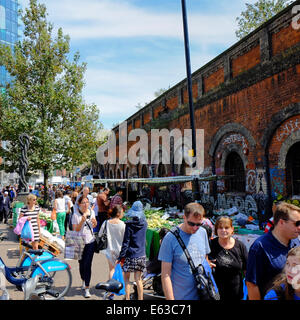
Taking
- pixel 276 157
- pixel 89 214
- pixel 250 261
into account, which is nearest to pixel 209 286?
pixel 250 261

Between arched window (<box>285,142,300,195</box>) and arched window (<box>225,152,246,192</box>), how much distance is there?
2460mm

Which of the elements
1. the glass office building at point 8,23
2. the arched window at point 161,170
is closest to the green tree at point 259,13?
the arched window at point 161,170

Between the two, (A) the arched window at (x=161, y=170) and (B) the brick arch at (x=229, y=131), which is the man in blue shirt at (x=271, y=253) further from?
(A) the arched window at (x=161, y=170)

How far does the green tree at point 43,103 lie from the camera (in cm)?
1975

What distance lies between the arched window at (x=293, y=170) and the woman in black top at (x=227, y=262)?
7245mm

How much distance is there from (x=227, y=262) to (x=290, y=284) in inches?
56.5

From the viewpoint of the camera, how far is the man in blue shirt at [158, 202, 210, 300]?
3113 mm

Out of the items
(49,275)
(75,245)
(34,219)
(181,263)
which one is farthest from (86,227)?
(181,263)

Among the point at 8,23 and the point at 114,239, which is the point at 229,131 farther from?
the point at 8,23

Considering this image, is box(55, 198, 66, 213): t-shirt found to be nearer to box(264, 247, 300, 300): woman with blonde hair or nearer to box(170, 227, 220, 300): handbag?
box(170, 227, 220, 300): handbag

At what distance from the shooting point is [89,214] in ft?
19.4

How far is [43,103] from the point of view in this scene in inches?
795

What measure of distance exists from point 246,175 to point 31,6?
18572 mm
